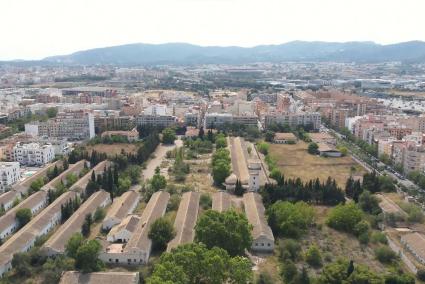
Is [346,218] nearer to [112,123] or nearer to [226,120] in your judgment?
[226,120]

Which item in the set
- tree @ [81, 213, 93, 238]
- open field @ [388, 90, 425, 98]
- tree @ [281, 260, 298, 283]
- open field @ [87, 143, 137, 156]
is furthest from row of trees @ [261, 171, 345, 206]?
open field @ [388, 90, 425, 98]

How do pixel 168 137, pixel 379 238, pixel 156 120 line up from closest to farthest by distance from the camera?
pixel 379 238, pixel 168 137, pixel 156 120

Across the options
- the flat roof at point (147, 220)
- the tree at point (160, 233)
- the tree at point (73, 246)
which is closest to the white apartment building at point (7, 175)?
the flat roof at point (147, 220)

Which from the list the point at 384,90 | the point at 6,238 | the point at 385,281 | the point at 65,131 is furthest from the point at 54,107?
the point at 384,90

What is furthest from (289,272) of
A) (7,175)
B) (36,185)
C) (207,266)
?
(7,175)

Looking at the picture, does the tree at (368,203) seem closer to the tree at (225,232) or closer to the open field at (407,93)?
the tree at (225,232)

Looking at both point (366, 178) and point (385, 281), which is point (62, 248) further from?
point (366, 178)
